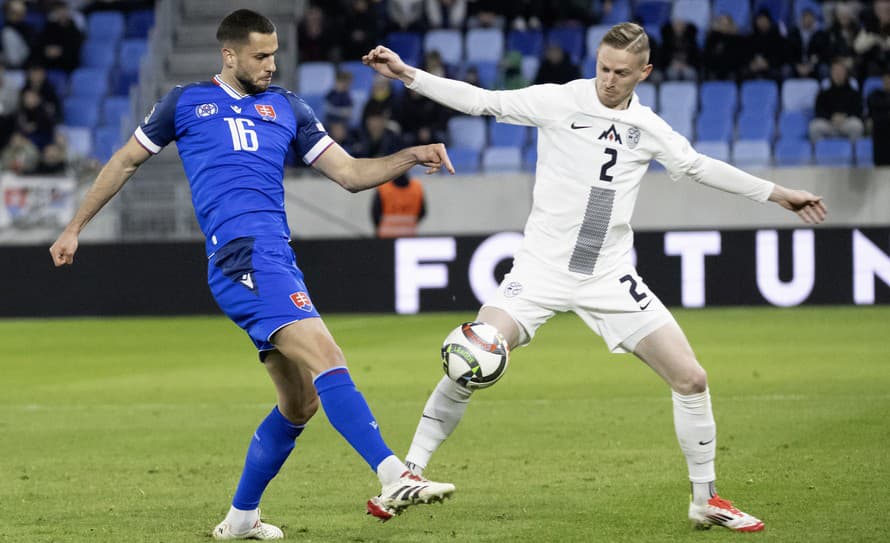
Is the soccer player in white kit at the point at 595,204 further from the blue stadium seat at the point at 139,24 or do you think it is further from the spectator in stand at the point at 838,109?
the blue stadium seat at the point at 139,24

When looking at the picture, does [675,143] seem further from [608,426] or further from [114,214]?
[114,214]

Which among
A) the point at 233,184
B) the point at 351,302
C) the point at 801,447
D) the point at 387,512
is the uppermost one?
the point at 233,184

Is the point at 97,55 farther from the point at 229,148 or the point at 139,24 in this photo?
the point at 229,148

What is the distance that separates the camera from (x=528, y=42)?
2202cm

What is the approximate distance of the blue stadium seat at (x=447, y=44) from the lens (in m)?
22.2

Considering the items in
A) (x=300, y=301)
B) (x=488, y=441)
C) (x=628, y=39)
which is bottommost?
(x=488, y=441)

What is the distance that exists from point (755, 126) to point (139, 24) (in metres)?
10.5

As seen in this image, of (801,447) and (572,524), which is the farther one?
(801,447)

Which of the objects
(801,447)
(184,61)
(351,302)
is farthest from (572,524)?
(184,61)

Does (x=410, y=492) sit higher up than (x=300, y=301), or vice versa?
(x=300, y=301)

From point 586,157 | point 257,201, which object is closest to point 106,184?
point 257,201

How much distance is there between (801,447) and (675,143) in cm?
263

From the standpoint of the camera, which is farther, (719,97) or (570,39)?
(570,39)

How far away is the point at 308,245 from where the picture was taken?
57.1 feet
